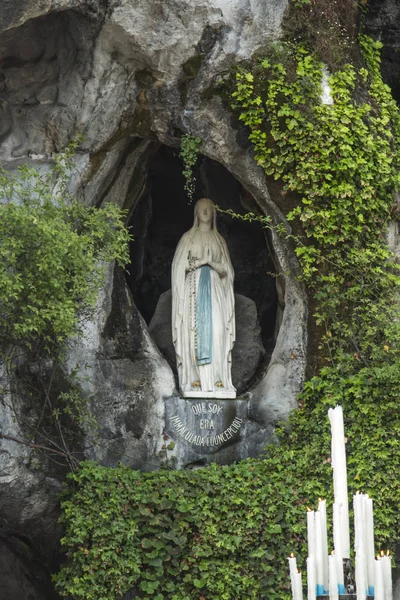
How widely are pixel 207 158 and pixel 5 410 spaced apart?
3189 mm

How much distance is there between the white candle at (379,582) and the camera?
5.01 meters

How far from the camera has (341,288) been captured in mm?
9867

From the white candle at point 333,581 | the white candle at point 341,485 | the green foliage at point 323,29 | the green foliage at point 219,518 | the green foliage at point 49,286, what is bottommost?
the white candle at point 333,581

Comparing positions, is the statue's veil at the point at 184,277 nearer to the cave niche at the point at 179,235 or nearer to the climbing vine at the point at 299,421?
the cave niche at the point at 179,235

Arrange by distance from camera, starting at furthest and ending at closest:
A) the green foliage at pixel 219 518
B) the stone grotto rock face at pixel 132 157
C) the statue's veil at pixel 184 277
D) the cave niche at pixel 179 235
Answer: the cave niche at pixel 179 235 < the statue's veil at pixel 184 277 < the stone grotto rock face at pixel 132 157 < the green foliage at pixel 219 518

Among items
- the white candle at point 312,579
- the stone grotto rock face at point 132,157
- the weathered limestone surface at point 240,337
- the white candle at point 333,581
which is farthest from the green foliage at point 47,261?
the white candle at point 333,581

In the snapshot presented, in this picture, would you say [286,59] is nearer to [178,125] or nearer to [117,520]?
[178,125]

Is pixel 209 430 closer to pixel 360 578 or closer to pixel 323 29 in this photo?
pixel 323 29

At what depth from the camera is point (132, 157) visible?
1060 cm

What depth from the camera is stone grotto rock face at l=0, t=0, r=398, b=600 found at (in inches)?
384

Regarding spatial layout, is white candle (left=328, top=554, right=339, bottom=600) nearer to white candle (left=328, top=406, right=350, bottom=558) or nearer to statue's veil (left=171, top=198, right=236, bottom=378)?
white candle (left=328, top=406, right=350, bottom=558)

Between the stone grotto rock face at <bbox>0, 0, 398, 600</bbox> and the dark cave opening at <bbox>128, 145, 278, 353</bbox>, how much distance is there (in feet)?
1.20

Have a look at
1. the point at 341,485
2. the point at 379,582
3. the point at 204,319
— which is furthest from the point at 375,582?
the point at 204,319

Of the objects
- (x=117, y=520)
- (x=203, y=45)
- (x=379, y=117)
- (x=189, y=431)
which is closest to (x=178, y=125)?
(x=203, y=45)
